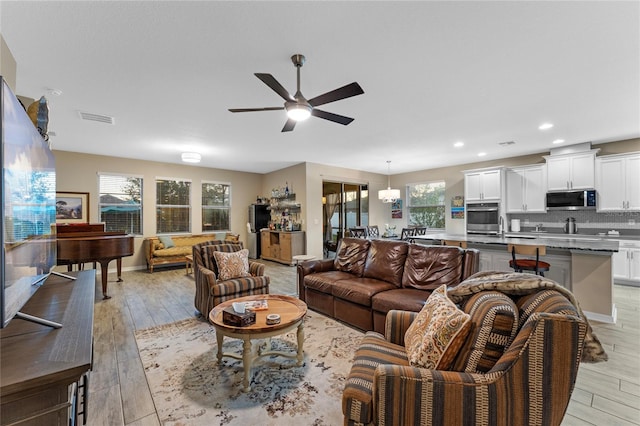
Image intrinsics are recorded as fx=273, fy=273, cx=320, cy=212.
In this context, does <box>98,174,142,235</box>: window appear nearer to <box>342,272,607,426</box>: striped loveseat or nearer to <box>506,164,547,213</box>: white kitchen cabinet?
<box>342,272,607,426</box>: striped loveseat

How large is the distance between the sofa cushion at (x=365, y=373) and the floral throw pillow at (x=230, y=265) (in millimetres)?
2173

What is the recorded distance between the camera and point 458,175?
736 cm

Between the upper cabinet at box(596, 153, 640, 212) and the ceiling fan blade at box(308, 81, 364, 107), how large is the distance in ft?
18.7

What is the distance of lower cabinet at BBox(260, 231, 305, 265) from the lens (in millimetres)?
6969

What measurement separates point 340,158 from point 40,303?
5793 mm

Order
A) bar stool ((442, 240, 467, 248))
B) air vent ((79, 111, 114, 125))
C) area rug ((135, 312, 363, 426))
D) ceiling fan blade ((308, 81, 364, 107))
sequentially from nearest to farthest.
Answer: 1. area rug ((135, 312, 363, 426))
2. ceiling fan blade ((308, 81, 364, 107))
3. air vent ((79, 111, 114, 125))
4. bar stool ((442, 240, 467, 248))

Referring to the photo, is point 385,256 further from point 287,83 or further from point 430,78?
point 287,83

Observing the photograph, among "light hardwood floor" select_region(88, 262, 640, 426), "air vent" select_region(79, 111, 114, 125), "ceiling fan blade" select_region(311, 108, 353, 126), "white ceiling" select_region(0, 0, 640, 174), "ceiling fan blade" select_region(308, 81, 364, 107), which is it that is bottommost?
"light hardwood floor" select_region(88, 262, 640, 426)

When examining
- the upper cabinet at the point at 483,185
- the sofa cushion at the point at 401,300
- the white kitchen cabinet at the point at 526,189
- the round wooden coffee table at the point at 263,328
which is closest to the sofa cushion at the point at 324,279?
the sofa cushion at the point at 401,300

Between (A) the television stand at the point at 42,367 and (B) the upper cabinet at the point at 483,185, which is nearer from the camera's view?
(A) the television stand at the point at 42,367

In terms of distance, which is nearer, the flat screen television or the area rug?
the flat screen television

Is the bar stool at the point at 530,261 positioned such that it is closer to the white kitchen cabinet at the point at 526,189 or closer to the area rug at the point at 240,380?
the area rug at the point at 240,380

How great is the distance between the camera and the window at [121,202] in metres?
6.27

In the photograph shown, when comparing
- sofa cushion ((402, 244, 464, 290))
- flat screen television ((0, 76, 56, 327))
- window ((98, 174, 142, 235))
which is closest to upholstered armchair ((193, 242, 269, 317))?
flat screen television ((0, 76, 56, 327))
